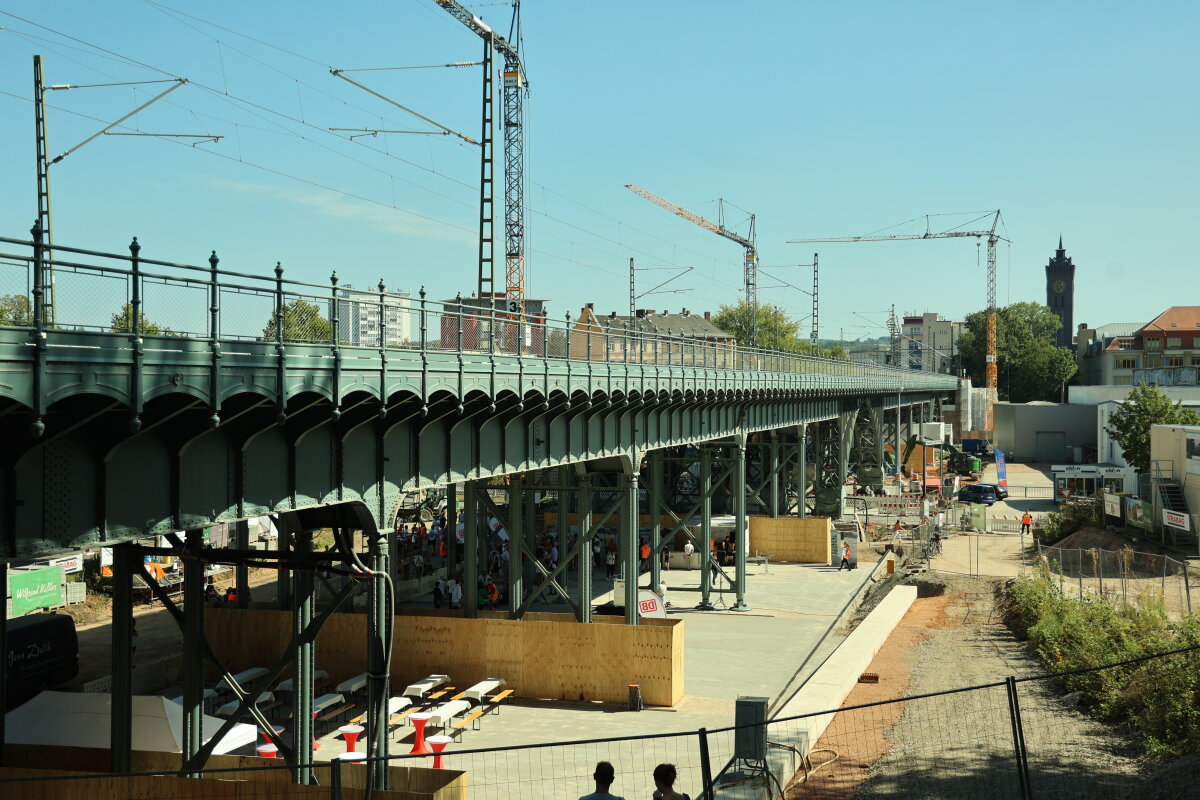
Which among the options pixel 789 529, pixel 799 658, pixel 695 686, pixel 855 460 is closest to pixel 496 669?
pixel 695 686

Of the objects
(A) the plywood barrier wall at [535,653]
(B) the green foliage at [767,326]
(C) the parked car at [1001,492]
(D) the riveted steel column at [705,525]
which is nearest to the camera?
(A) the plywood barrier wall at [535,653]

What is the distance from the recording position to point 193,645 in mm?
14930

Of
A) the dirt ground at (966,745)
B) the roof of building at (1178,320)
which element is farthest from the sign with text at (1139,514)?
the roof of building at (1178,320)

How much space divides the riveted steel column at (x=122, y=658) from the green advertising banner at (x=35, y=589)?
818 inches

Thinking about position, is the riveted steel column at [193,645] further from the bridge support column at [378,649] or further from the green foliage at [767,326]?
the green foliage at [767,326]

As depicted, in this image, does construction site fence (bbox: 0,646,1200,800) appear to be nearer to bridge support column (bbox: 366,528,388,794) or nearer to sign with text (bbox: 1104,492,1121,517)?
bridge support column (bbox: 366,528,388,794)

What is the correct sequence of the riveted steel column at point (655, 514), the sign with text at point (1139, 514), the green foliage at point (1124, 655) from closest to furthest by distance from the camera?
the green foliage at point (1124, 655)
the riveted steel column at point (655, 514)
the sign with text at point (1139, 514)

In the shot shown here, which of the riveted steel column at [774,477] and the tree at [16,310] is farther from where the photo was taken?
the riveted steel column at [774,477]

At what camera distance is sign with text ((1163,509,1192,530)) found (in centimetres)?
4375

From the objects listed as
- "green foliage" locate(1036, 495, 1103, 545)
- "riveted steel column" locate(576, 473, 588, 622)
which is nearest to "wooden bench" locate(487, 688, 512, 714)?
"riveted steel column" locate(576, 473, 588, 622)

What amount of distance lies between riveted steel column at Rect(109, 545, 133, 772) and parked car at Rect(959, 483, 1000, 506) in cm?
6388

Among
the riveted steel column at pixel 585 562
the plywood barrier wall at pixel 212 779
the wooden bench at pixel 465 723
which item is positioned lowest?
the wooden bench at pixel 465 723

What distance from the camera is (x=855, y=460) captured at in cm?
7088

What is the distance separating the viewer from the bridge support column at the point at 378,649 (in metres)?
15.3
